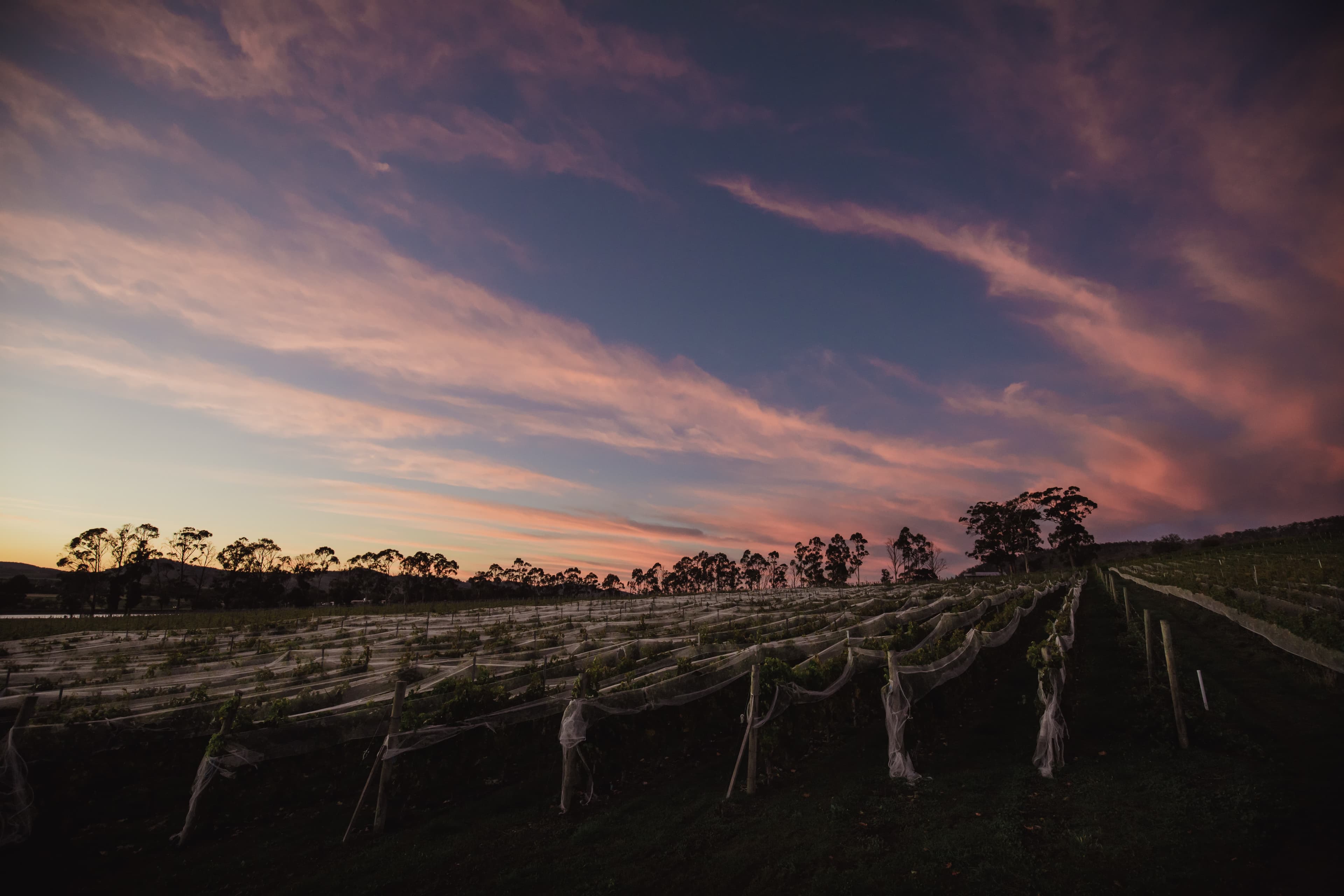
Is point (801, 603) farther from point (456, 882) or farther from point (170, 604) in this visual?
point (170, 604)

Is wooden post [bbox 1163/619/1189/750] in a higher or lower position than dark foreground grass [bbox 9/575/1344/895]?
higher

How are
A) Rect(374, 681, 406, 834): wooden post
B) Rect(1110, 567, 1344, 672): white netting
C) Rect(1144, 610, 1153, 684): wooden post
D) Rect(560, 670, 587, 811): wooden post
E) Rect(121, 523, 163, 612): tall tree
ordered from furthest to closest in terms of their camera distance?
1. Rect(121, 523, 163, 612): tall tree
2. Rect(1144, 610, 1153, 684): wooden post
3. Rect(1110, 567, 1344, 672): white netting
4. Rect(560, 670, 587, 811): wooden post
5. Rect(374, 681, 406, 834): wooden post

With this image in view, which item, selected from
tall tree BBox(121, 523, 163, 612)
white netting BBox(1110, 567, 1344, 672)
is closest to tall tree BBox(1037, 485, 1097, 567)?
white netting BBox(1110, 567, 1344, 672)

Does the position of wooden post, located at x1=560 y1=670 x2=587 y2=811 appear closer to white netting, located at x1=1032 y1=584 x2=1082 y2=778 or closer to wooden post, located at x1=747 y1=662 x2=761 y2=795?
wooden post, located at x1=747 y1=662 x2=761 y2=795

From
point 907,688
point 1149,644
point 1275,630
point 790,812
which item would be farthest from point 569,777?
point 1275,630

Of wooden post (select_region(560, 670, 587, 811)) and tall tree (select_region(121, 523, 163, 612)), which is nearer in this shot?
wooden post (select_region(560, 670, 587, 811))

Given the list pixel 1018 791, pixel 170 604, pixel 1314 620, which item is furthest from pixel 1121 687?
pixel 170 604

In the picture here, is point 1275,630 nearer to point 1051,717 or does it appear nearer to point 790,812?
point 1051,717

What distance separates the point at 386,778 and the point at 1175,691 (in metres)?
14.1

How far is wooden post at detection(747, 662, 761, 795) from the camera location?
975 cm

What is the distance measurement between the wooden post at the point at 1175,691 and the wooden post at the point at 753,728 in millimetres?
7509

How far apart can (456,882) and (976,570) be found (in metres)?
134

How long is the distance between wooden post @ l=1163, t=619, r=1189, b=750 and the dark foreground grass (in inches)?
12.0

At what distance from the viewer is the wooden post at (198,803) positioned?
8648 millimetres
